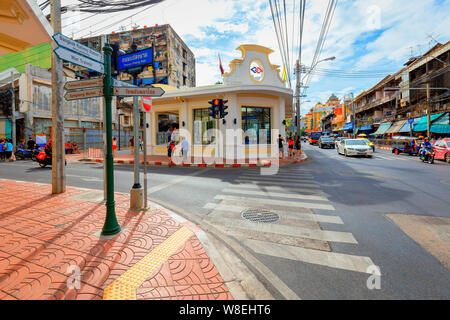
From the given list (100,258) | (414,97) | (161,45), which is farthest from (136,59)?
(414,97)

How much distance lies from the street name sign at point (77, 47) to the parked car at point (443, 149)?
62.8ft

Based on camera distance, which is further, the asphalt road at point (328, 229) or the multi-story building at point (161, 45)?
Result: the multi-story building at point (161, 45)

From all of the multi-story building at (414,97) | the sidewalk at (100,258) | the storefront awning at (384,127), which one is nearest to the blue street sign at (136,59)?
the sidewalk at (100,258)

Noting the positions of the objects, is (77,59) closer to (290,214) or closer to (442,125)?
(290,214)

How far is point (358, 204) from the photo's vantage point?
17.7ft

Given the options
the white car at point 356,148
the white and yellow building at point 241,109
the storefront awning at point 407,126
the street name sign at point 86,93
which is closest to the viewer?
the street name sign at point 86,93

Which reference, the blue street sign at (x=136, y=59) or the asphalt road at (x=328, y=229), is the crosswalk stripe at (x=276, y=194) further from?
the blue street sign at (x=136, y=59)

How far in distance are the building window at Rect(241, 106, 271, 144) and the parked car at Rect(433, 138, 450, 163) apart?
1112cm

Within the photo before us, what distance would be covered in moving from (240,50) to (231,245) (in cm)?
1482

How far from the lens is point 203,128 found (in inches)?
647

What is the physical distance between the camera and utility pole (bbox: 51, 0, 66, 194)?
20.1 feet

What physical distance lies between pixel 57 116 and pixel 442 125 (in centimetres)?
3198

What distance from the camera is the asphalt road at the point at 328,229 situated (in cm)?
248
